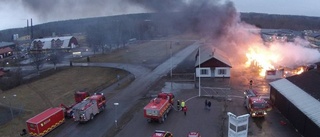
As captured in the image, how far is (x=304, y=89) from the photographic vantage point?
3256cm

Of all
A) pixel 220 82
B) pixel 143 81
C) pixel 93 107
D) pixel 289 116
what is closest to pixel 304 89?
pixel 289 116

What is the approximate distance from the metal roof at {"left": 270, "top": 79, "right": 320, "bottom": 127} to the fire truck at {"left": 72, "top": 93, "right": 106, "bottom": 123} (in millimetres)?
24160

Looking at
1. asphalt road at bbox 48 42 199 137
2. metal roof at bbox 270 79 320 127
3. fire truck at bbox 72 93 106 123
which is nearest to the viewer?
metal roof at bbox 270 79 320 127

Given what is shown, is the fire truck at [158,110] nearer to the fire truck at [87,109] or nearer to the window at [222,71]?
the fire truck at [87,109]

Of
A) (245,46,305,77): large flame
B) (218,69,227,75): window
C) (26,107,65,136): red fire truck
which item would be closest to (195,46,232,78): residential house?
(218,69,227,75): window

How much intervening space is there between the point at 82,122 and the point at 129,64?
42649 millimetres

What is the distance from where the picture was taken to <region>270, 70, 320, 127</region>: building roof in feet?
89.0

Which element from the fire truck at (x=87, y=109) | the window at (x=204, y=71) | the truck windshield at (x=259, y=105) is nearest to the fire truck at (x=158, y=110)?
the fire truck at (x=87, y=109)

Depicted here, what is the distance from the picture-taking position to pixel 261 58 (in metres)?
65.4

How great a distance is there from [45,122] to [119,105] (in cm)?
1199

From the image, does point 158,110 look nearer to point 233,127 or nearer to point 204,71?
point 233,127

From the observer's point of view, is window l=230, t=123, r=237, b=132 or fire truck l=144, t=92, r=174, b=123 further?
fire truck l=144, t=92, r=174, b=123

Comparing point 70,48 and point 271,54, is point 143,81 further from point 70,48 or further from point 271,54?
point 70,48

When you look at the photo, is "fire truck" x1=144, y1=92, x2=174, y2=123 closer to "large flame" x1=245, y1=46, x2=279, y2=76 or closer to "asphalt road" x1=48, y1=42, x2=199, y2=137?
"asphalt road" x1=48, y1=42, x2=199, y2=137
